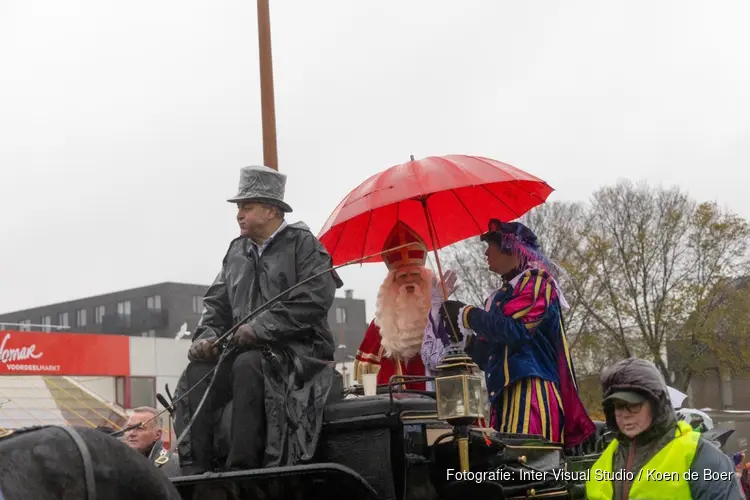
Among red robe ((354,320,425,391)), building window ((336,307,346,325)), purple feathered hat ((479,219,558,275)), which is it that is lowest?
red robe ((354,320,425,391))

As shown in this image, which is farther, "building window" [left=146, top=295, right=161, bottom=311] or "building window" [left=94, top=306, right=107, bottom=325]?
"building window" [left=94, top=306, right=107, bottom=325]

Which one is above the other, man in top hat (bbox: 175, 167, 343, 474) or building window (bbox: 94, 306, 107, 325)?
building window (bbox: 94, 306, 107, 325)

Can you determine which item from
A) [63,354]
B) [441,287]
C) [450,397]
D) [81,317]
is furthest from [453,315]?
[81,317]

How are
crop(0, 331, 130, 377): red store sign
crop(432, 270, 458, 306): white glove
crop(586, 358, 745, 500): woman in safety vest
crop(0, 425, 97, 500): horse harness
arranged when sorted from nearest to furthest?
crop(0, 425, 97, 500): horse harness < crop(586, 358, 745, 500): woman in safety vest < crop(432, 270, 458, 306): white glove < crop(0, 331, 130, 377): red store sign

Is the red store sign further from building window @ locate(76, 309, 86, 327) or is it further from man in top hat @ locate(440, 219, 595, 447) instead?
building window @ locate(76, 309, 86, 327)

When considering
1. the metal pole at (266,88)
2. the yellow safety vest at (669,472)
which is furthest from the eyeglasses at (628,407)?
the metal pole at (266,88)

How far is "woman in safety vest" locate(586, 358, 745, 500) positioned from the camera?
3.64 metres

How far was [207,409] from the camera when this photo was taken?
503 cm

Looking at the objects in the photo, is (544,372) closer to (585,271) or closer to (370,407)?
(370,407)

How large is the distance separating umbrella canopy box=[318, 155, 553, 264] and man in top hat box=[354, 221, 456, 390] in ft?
0.74

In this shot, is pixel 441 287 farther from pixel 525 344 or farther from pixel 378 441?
pixel 378 441

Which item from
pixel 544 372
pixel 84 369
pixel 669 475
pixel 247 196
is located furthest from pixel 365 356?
pixel 84 369

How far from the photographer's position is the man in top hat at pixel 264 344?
480 centimetres

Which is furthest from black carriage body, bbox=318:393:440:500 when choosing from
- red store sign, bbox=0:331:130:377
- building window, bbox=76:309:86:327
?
building window, bbox=76:309:86:327
